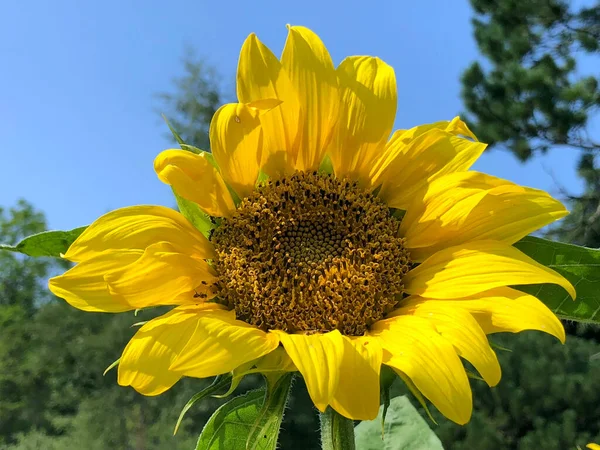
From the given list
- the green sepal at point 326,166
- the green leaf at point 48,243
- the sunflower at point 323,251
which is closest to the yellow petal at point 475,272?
the sunflower at point 323,251

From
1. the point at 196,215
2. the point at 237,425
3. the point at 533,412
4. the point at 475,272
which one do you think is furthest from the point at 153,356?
the point at 533,412

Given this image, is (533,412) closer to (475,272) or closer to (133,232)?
(475,272)

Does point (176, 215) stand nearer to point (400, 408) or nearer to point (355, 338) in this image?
point (355, 338)

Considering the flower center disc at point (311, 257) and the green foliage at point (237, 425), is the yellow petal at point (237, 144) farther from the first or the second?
the green foliage at point (237, 425)

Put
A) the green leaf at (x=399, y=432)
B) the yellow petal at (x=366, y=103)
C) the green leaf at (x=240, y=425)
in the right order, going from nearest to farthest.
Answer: the green leaf at (x=240, y=425) → the yellow petal at (x=366, y=103) → the green leaf at (x=399, y=432)

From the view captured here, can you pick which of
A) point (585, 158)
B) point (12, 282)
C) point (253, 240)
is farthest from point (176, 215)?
point (12, 282)

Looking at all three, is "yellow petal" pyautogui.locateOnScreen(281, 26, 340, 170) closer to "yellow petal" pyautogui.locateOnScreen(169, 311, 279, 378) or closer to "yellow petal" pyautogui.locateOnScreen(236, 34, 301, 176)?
"yellow petal" pyautogui.locateOnScreen(236, 34, 301, 176)
